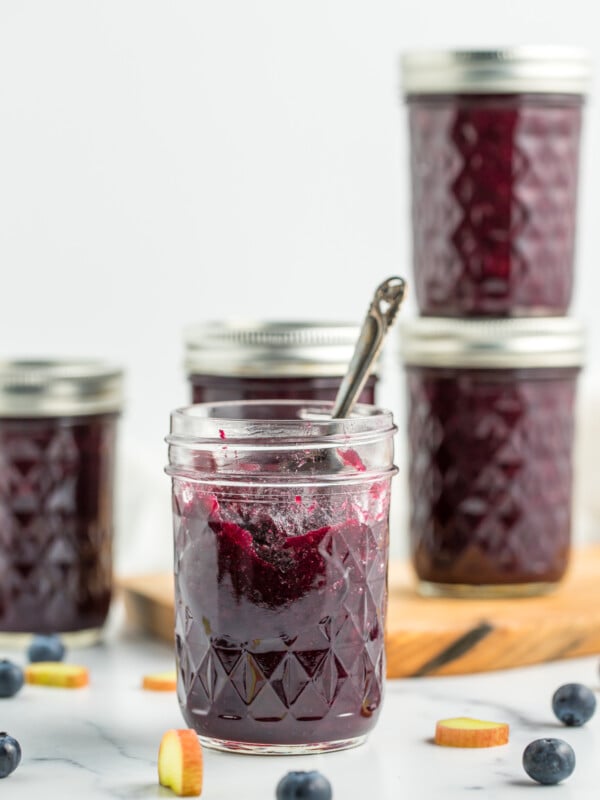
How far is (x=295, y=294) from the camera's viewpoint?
418 cm

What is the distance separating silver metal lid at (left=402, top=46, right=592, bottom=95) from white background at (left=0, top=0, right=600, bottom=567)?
5.58 ft

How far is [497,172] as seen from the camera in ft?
7.88

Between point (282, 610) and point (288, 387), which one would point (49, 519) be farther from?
point (282, 610)

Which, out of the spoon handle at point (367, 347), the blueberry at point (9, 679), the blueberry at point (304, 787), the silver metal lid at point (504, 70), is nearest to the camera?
→ the blueberry at point (304, 787)

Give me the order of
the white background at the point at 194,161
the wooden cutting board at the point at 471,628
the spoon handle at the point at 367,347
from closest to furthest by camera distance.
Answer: the spoon handle at the point at 367,347 < the wooden cutting board at the point at 471,628 < the white background at the point at 194,161

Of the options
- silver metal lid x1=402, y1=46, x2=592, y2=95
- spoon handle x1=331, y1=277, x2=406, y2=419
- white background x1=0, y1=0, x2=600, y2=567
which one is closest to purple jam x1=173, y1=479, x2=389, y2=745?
spoon handle x1=331, y1=277, x2=406, y2=419

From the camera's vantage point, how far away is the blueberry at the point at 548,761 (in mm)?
1641

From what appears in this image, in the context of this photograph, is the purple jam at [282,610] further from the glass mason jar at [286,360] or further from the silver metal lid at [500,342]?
the silver metal lid at [500,342]

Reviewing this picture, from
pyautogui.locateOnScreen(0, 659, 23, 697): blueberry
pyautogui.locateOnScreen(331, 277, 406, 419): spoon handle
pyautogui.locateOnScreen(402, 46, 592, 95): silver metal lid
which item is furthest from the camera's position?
pyautogui.locateOnScreen(402, 46, 592, 95): silver metal lid

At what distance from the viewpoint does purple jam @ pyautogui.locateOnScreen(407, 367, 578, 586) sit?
8.01ft

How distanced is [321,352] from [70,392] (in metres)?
0.39

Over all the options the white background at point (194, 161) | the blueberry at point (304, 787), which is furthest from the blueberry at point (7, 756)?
the white background at point (194, 161)

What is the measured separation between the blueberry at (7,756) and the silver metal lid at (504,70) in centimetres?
127

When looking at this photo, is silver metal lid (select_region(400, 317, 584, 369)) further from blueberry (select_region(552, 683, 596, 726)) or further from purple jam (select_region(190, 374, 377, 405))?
blueberry (select_region(552, 683, 596, 726))
